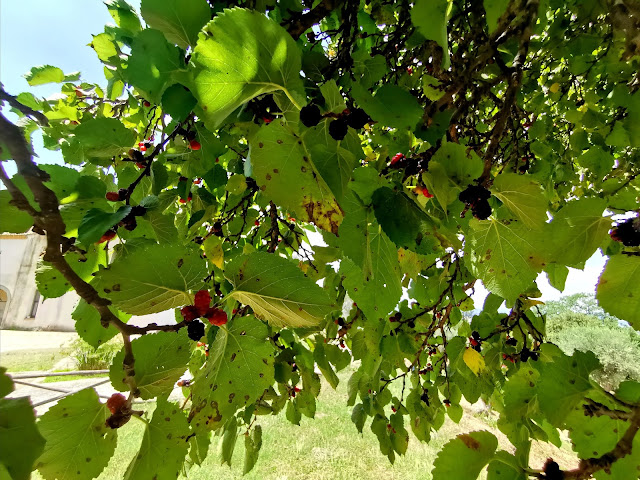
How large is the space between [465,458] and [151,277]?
0.68 m

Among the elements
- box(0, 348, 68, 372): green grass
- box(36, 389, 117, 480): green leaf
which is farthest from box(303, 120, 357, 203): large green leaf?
box(0, 348, 68, 372): green grass

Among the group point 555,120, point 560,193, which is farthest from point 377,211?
point 555,120

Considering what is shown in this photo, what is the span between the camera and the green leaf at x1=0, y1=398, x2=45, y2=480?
1.04ft

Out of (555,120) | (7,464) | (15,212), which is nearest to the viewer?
(7,464)

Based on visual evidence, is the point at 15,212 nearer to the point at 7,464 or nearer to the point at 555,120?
the point at 7,464

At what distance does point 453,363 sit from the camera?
5.21 ft

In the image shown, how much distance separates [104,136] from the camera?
88 cm

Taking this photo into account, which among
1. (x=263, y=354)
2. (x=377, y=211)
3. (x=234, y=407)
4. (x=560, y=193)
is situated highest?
(x=560, y=193)

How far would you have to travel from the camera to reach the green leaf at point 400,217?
56 centimetres

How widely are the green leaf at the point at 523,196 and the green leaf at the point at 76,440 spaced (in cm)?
91

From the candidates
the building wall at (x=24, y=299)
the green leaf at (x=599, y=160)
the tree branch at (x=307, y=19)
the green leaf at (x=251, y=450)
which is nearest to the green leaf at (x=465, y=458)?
the tree branch at (x=307, y=19)

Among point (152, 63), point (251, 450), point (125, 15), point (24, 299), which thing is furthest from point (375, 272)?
point (24, 299)

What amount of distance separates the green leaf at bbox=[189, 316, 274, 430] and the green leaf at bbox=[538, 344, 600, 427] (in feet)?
1.89

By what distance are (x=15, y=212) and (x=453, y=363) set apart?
5.57 feet
